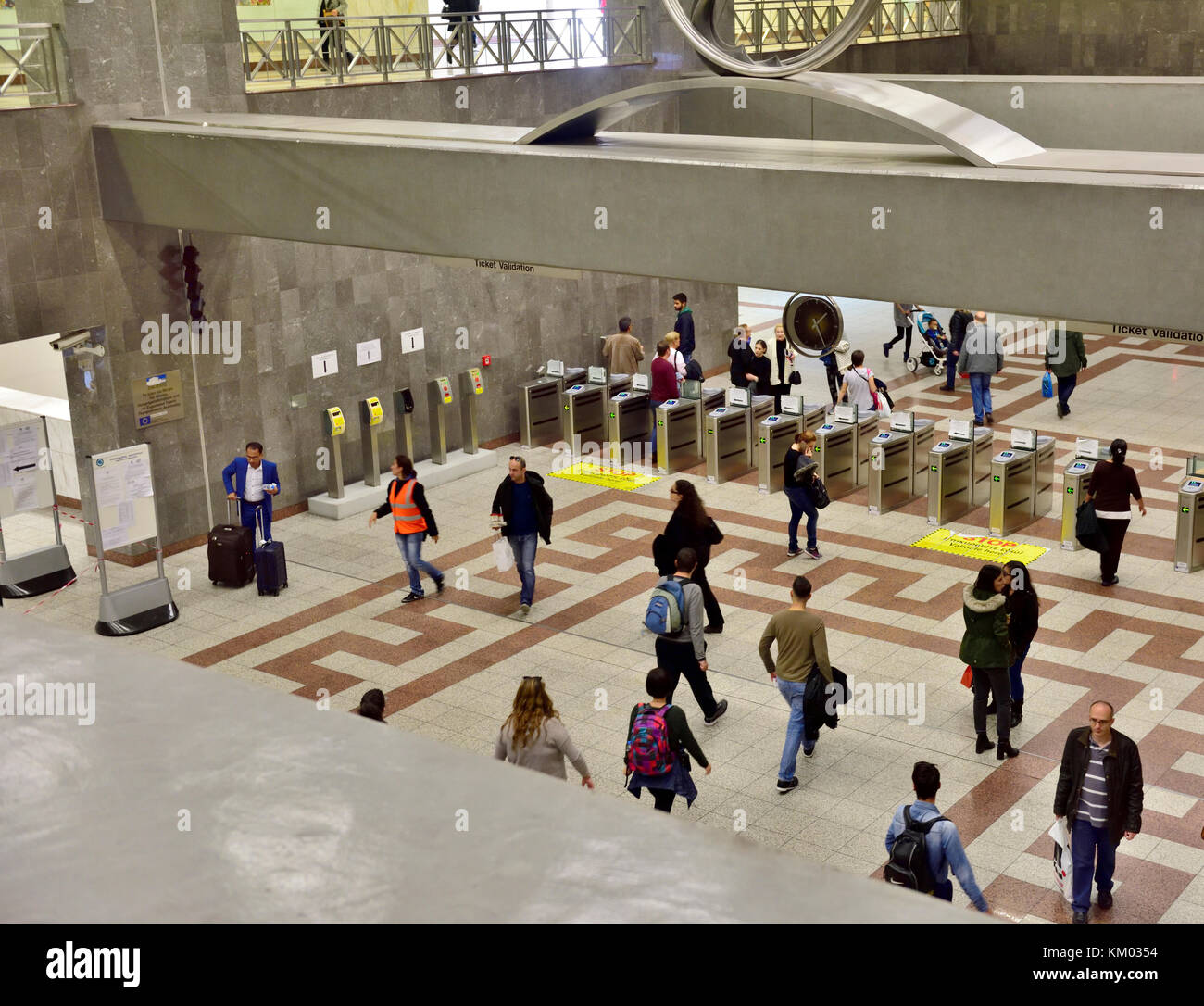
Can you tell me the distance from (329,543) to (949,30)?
59.6ft

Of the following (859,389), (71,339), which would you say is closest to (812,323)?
(859,389)

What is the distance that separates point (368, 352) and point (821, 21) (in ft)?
39.5

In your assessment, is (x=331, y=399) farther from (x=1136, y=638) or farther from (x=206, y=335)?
(x=1136, y=638)

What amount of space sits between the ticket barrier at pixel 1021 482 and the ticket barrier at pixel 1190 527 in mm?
1727

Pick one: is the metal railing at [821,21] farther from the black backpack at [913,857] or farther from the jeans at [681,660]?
the black backpack at [913,857]

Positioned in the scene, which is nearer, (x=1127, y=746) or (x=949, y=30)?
(x=1127, y=746)

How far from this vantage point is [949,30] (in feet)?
87.6

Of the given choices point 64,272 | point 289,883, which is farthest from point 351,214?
point 289,883

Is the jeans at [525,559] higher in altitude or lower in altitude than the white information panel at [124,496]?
lower

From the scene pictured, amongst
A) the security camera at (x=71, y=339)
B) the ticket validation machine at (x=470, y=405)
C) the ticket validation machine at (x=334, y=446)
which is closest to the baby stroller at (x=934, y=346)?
the ticket validation machine at (x=470, y=405)

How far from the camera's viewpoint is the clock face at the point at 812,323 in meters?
15.3

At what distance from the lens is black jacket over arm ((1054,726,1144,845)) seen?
7230 millimetres

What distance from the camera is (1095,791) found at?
731cm

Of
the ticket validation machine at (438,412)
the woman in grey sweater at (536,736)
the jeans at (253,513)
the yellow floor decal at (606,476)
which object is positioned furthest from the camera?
the ticket validation machine at (438,412)
